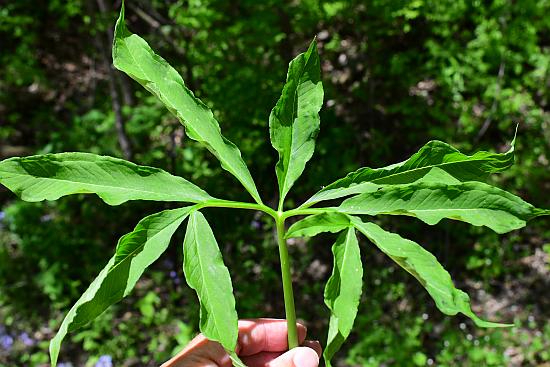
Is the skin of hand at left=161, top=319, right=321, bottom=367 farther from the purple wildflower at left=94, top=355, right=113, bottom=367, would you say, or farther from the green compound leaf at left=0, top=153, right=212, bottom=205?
the purple wildflower at left=94, top=355, right=113, bottom=367

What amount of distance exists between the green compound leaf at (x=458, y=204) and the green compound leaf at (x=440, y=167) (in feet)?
0.16

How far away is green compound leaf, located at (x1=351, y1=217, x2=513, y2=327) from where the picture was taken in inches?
39.4

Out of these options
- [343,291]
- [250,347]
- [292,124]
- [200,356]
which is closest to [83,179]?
[292,124]

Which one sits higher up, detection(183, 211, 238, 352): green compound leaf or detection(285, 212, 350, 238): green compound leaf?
detection(183, 211, 238, 352): green compound leaf

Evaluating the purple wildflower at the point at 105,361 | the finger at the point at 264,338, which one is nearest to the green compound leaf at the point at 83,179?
the finger at the point at 264,338

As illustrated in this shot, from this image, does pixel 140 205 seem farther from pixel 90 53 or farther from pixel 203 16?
pixel 90 53

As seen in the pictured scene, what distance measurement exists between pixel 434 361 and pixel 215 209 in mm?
1728

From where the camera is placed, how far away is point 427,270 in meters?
1.07

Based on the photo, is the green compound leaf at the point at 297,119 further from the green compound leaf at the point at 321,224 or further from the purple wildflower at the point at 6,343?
the purple wildflower at the point at 6,343

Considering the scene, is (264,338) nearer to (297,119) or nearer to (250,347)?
(250,347)

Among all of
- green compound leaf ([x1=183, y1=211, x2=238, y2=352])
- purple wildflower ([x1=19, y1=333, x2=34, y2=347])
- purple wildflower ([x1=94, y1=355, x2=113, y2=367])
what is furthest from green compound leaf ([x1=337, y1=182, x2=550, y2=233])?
purple wildflower ([x1=19, y1=333, x2=34, y2=347])

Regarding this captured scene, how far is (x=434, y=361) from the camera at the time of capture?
3338 mm

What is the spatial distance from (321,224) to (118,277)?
0.46m

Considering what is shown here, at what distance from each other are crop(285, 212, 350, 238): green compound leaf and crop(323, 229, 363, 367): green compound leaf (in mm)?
23
